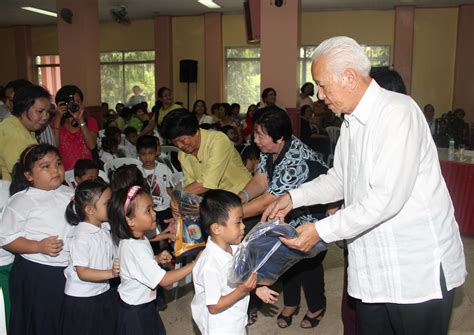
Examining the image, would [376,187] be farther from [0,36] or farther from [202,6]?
[0,36]

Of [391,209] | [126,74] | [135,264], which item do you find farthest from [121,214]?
[126,74]

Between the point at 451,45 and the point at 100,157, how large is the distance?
933 cm

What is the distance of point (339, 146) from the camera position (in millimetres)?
1851

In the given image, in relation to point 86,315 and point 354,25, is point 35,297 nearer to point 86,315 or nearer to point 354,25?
point 86,315

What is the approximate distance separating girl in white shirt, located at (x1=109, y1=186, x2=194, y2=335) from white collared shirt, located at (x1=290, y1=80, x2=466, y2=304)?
0.73 meters

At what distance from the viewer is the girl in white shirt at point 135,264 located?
1993 mm

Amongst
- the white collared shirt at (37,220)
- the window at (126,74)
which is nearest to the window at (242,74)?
the window at (126,74)

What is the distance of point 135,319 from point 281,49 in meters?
5.93

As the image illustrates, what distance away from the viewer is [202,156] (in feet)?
9.34

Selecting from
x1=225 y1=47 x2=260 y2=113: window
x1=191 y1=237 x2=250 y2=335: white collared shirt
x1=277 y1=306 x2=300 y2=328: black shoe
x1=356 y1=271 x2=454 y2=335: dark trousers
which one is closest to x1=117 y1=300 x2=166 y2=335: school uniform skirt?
x1=191 y1=237 x2=250 y2=335: white collared shirt

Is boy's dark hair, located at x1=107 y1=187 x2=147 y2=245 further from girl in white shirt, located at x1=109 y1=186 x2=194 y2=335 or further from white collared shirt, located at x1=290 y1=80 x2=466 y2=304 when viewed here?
white collared shirt, located at x1=290 y1=80 x2=466 y2=304

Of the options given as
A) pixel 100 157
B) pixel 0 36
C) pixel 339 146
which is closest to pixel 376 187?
pixel 339 146

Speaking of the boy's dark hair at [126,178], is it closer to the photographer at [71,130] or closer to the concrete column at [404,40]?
the photographer at [71,130]

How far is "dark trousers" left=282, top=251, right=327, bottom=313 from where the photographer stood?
290cm
